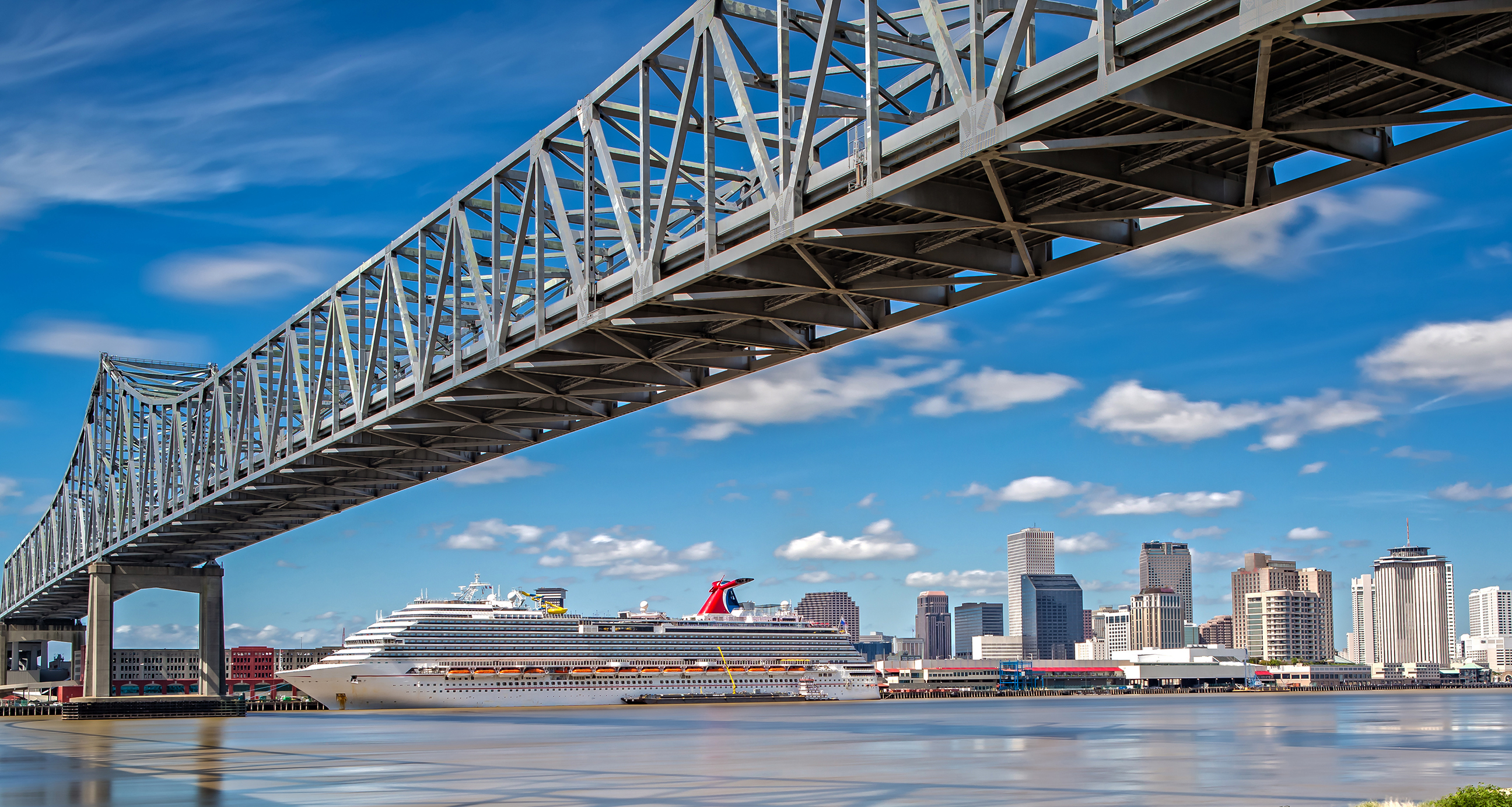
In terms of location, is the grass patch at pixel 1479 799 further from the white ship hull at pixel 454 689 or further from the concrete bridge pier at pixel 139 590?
the white ship hull at pixel 454 689

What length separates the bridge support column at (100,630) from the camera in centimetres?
9862

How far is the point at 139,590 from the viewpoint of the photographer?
10412 centimetres

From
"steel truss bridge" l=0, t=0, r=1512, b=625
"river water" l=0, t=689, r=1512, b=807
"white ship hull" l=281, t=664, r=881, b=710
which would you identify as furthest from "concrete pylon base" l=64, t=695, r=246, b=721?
"steel truss bridge" l=0, t=0, r=1512, b=625

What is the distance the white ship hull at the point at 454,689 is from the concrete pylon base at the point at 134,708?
29252 mm

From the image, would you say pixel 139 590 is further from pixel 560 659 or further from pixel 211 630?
pixel 560 659

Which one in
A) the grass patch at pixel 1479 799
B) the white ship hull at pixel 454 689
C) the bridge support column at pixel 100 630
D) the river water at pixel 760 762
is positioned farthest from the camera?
the white ship hull at pixel 454 689

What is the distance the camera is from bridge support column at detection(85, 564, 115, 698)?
98625 mm

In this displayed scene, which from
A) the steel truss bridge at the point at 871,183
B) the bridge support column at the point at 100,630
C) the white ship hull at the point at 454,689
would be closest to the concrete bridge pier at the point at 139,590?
the bridge support column at the point at 100,630

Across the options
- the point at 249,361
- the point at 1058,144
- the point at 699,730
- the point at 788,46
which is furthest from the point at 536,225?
the point at 699,730

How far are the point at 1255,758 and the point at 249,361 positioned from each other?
4969 cm

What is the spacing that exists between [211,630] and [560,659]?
149 ft

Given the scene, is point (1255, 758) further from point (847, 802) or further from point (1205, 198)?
point (1205, 198)

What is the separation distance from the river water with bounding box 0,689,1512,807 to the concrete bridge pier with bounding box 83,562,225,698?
11.6 m

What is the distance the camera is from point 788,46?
88.9ft
